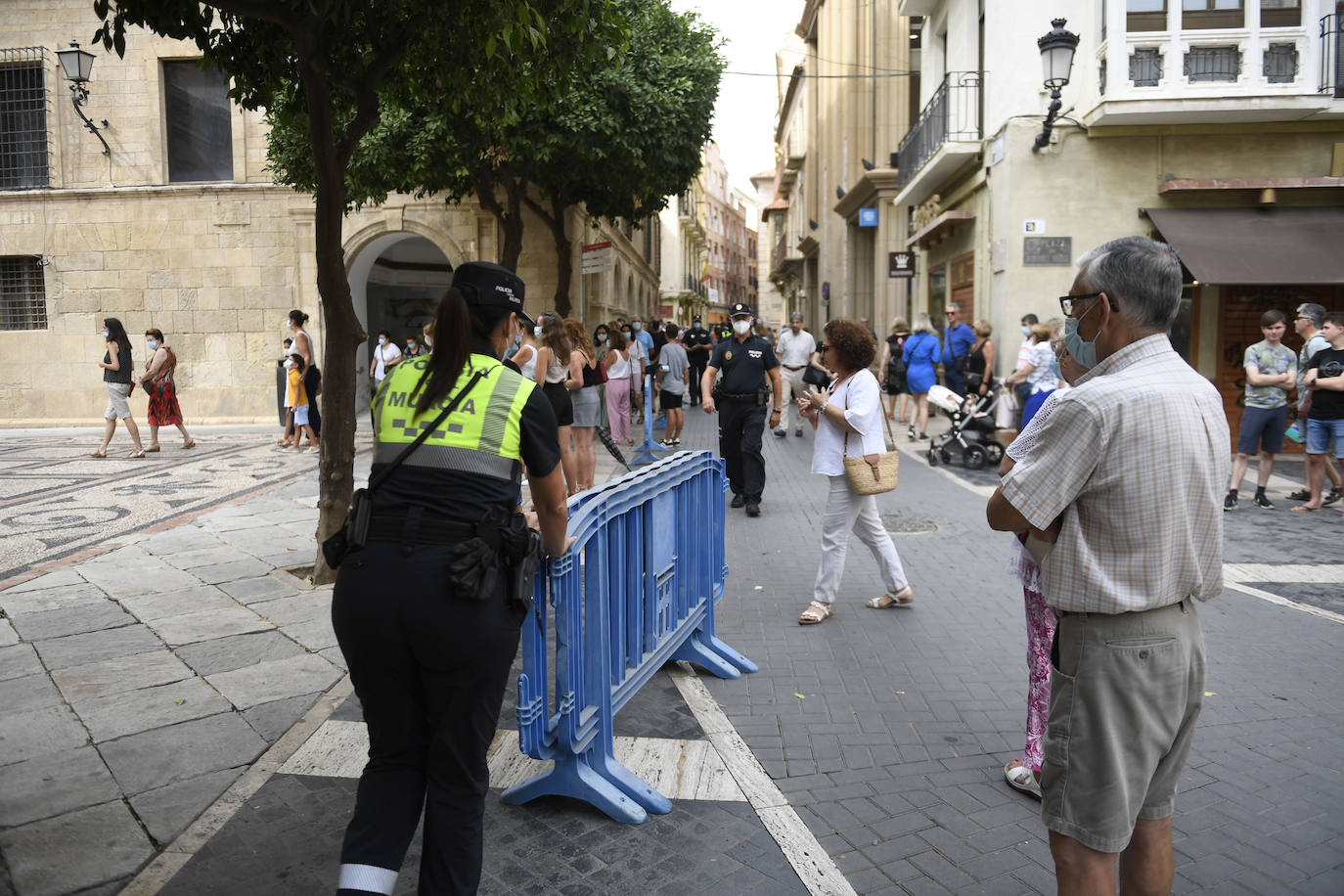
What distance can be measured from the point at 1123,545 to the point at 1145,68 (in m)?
14.1

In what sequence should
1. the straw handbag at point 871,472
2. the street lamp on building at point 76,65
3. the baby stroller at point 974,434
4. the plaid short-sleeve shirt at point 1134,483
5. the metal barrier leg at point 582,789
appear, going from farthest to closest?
the street lamp on building at point 76,65 < the baby stroller at point 974,434 < the straw handbag at point 871,472 < the metal barrier leg at point 582,789 < the plaid short-sleeve shirt at point 1134,483

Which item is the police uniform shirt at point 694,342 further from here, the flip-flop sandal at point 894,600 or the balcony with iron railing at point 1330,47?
the flip-flop sandal at point 894,600

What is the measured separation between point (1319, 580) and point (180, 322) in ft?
69.8

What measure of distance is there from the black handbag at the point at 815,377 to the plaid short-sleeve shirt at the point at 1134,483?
1108 centimetres

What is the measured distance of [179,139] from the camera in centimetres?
2125

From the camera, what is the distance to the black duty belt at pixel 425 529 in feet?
8.07

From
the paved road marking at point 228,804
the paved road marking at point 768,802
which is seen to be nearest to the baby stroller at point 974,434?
the paved road marking at point 768,802

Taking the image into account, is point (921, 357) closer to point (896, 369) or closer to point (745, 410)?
point (896, 369)

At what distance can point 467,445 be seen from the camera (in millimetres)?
2508

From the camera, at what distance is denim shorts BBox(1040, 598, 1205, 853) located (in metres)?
2.21

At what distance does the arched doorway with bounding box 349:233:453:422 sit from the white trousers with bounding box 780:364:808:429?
994cm

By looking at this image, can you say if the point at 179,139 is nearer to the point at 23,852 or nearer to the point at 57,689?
the point at 57,689

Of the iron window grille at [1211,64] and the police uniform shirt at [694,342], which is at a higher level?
the iron window grille at [1211,64]

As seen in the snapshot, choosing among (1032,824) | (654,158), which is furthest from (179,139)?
(1032,824)
